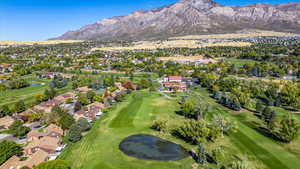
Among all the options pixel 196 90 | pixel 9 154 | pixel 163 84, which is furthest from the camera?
pixel 163 84

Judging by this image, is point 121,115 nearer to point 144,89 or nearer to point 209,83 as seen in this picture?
point 144,89

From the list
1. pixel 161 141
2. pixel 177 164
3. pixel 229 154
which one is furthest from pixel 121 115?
pixel 229 154

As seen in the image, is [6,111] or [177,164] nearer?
[177,164]

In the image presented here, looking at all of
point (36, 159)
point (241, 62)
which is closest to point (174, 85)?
point (36, 159)

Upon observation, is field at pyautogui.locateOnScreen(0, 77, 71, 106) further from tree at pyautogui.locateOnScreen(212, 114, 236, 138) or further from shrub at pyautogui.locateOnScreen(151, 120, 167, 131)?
tree at pyautogui.locateOnScreen(212, 114, 236, 138)

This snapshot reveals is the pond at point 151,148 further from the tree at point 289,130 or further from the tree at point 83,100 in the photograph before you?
the tree at point 83,100

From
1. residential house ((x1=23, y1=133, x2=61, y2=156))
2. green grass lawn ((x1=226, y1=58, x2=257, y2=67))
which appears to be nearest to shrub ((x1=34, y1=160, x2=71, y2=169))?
residential house ((x1=23, y1=133, x2=61, y2=156))
